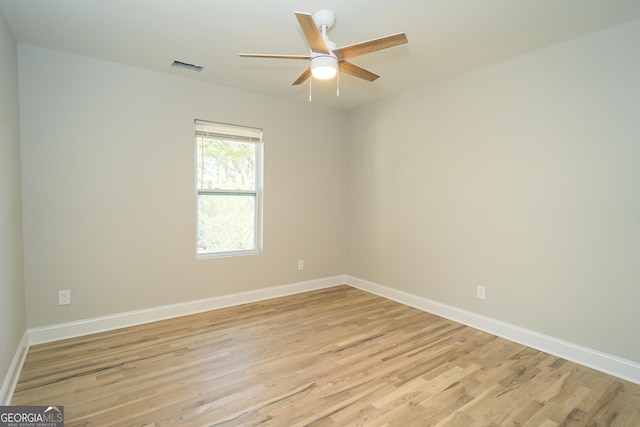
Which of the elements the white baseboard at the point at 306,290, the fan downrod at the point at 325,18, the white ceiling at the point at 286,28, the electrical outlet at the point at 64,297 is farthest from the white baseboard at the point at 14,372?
the fan downrod at the point at 325,18

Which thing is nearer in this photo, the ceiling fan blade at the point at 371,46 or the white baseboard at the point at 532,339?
the ceiling fan blade at the point at 371,46

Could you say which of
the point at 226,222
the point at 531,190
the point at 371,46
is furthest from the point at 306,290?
the point at 371,46

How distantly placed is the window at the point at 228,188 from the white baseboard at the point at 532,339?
78.3 inches

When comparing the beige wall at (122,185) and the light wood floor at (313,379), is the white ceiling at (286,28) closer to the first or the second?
the beige wall at (122,185)

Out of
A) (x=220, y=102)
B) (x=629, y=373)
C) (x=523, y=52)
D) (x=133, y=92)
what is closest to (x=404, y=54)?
(x=523, y=52)

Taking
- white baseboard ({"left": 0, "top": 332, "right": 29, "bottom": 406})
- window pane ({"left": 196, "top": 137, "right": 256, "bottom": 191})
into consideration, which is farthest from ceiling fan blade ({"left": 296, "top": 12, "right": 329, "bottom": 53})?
white baseboard ({"left": 0, "top": 332, "right": 29, "bottom": 406})

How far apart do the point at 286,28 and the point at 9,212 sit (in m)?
2.41

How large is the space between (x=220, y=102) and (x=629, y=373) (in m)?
4.36

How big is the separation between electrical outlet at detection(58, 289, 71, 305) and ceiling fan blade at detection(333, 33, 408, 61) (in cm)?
311

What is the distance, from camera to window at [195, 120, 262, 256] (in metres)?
3.80

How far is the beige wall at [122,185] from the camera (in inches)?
115

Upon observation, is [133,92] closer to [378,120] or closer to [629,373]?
[378,120]

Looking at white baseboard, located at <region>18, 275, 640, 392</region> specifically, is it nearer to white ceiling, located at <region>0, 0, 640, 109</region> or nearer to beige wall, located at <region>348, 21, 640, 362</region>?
beige wall, located at <region>348, 21, 640, 362</region>

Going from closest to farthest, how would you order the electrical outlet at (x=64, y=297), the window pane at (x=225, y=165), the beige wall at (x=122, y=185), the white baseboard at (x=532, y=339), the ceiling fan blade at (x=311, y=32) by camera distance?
the ceiling fan blade at (x=311, y=32)
the white baseboard at (x=532, y=339)
the beige wall at (x=122, y=185)
the electrical outlet at (x=64, y=297)
the window pane at (x=225, y=165)
